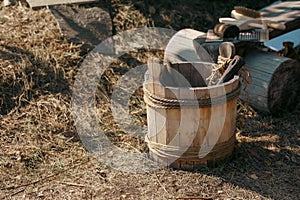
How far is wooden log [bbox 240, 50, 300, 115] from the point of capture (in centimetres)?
543

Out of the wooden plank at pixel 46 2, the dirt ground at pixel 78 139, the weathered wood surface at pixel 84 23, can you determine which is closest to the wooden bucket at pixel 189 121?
the dirt ground at pixel 78 139

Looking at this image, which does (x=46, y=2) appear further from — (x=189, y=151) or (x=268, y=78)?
(x=189, y=151)

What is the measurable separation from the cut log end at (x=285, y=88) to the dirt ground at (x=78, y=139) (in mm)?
137

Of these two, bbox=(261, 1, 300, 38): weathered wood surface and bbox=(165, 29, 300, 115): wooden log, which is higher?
bbox=(261, 1, 300, 38): weathered wood surface

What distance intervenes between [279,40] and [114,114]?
7.77ft

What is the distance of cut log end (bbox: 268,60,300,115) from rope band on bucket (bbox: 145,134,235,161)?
1167 mm

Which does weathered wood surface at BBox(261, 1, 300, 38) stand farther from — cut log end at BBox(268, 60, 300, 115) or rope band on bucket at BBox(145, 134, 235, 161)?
rope band on bucket at BBox(145, 134, 235, 161)

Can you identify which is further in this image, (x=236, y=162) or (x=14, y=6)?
(x=14, y=6)

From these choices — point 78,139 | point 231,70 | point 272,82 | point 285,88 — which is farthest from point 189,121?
point 285,88

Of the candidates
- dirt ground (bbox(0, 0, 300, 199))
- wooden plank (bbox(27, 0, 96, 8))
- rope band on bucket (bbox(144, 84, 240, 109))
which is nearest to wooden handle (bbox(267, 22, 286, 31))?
dirt ground (bbox(0, 0, 300, 199))

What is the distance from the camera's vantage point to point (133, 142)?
513 centimetres

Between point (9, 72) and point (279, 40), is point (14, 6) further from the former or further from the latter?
point (279, 40)

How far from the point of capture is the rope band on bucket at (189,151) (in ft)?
14.6

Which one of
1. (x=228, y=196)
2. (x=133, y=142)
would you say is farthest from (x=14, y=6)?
(x=228, y=196)
